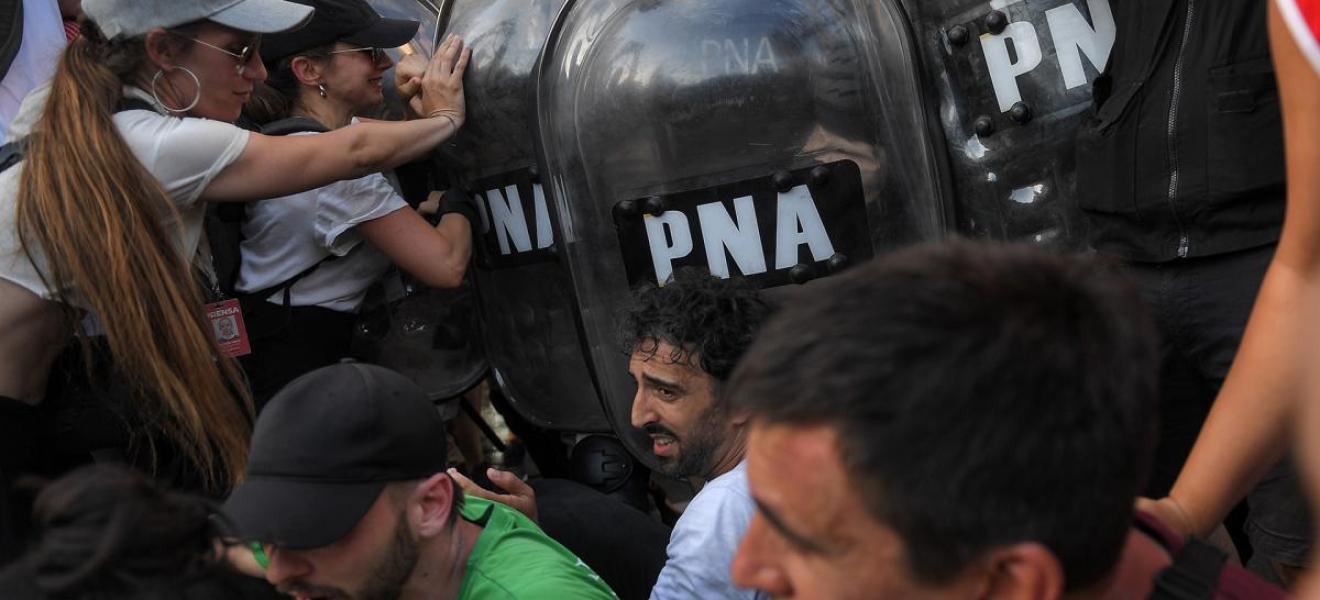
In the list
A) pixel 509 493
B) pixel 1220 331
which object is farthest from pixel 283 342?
pixel 1220 331

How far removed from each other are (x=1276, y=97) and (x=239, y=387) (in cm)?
186

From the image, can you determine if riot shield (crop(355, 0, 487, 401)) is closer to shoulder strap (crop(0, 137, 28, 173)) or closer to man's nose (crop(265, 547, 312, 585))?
shoulder strap (crop(0, 137, 28, 173))

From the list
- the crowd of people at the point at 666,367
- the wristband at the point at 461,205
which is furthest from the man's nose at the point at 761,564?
the wristband at the point at 461,205

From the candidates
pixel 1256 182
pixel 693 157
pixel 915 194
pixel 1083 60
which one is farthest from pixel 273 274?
pixel 1256 182

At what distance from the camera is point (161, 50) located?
257 centimetres

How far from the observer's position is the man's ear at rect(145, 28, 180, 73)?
2.54 metres

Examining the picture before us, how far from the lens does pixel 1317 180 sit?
147 cm

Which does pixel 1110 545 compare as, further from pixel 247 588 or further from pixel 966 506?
pixel 247 588

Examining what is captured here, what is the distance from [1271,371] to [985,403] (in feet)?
2.26

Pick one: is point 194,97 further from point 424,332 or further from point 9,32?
point 424,332

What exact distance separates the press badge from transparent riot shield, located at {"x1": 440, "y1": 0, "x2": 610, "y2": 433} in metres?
0.68

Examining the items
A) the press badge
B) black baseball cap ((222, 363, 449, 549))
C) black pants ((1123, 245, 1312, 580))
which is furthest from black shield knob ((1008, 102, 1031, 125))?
the press badge

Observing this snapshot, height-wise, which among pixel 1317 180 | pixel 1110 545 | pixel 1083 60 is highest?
pixel 1083 60

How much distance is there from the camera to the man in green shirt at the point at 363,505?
181cm
